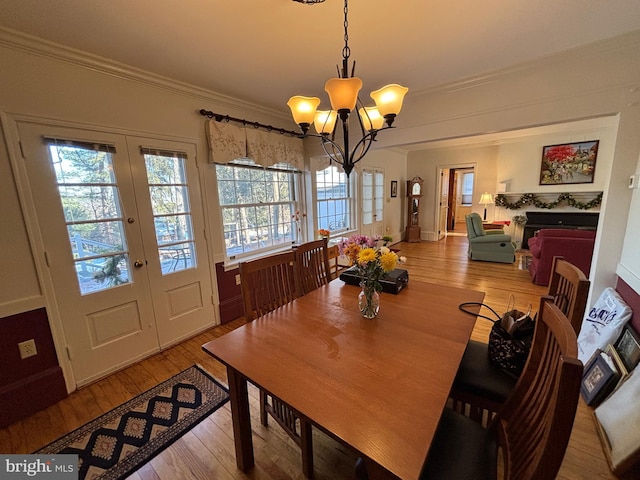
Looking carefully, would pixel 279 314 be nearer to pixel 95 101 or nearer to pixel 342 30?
pixel 342 30

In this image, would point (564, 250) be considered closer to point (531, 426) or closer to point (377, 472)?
point (531, 426)

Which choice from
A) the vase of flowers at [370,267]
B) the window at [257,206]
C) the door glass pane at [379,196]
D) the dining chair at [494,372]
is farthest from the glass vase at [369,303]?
the door glass pane at [379,196]

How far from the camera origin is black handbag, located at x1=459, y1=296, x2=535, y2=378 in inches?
47.9

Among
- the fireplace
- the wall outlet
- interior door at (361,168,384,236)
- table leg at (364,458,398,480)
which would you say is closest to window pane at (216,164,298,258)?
the wall outlet

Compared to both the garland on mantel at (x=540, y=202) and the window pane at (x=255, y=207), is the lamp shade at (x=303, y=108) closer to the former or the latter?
the window pane at (x=255, y=207)

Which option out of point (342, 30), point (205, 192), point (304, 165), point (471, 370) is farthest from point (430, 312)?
point (304, 165)

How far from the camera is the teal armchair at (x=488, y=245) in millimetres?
4895

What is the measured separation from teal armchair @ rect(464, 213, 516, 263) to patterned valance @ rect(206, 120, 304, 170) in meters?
3.70

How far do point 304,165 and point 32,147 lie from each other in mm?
2699

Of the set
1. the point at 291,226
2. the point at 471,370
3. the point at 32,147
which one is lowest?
the point at 471,370

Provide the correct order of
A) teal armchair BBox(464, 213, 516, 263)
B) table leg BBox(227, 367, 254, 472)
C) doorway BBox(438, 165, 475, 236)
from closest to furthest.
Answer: table leg BBox(227, 367, 254, 472) → teal armchair BBox(464, 213, 516, 263) → doorway BBox(438, 165, 475, 236)

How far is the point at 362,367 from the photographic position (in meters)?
1.05

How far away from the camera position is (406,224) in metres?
7.57

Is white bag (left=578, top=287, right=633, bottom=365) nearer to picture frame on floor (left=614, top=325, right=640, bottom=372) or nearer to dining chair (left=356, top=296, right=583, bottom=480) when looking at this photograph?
picture frame on floor (left=614, top=325, right=640, bottom=372)
